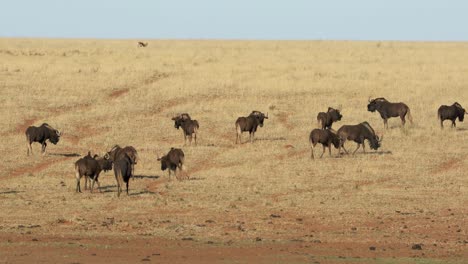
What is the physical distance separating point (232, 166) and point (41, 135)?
26.6 feet

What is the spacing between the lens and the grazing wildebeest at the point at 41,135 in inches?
1517

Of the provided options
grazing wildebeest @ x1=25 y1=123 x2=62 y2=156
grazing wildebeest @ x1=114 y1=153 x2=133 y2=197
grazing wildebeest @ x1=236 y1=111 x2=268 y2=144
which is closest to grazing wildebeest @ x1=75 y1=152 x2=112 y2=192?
grazing wildebeest @ x1=114 y1=153 x2=133 y2=197

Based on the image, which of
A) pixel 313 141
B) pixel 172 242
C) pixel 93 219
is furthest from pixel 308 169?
pixel 172 242

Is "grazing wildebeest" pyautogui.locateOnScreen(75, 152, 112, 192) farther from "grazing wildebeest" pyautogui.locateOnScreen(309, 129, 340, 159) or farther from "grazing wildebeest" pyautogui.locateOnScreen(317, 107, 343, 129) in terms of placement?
"grazing wildebeest" pyautogui.locateOnScreen(317, 107, 343, 129)

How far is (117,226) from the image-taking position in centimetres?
2345

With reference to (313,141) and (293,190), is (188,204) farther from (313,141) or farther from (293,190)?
(313,141)

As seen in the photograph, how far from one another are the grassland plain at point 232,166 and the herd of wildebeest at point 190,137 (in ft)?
2.04

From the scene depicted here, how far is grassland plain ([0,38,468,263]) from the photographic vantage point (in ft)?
69.7

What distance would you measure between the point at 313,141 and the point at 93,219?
45.2 feet

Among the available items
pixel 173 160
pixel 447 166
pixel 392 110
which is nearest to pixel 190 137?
pixel 173 160

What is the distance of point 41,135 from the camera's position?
38844 millimetres

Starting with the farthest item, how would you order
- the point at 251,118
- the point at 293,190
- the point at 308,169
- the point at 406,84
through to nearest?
the point at 406,84 → the point at 251,118 → the point at 308,169 → the point at 293,190

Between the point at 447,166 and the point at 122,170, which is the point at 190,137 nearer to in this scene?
the point at 447,166

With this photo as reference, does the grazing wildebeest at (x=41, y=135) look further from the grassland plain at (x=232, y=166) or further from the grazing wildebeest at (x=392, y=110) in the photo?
the grazing wildebeest at (x=392, y=110)
